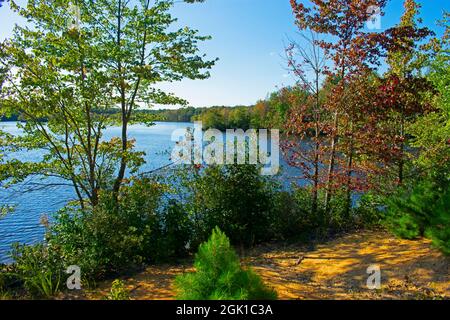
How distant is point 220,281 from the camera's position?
2906mm

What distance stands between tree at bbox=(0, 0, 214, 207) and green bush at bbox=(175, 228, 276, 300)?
161 inches

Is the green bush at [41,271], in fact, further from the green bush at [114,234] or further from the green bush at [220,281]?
the green bush at [220,281]

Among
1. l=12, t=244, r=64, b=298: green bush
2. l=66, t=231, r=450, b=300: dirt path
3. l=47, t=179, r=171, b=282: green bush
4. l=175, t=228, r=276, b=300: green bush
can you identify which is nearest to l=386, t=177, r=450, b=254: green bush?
l=66, t=231, r=450, b=300: dirt path

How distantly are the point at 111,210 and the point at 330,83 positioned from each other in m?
5.07

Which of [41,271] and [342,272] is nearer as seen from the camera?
[342,272]

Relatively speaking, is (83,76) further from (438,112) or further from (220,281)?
(438,112)

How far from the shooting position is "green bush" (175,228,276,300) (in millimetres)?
2869

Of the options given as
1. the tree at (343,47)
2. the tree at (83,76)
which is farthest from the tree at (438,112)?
the tree at (83,76)

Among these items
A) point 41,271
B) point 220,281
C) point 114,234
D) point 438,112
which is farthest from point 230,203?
point 438,112

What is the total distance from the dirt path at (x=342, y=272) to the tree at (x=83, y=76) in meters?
2.69

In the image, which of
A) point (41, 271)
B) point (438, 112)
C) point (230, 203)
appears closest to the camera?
point (41, 271)

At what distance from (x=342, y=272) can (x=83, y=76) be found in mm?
5918

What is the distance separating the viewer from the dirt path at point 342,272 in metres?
4.00

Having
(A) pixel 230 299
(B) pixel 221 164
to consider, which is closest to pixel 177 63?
(B) pixel 221 164
